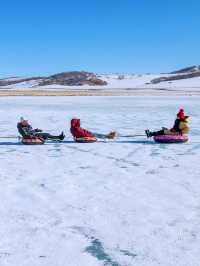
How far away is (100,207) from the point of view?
6.78 m

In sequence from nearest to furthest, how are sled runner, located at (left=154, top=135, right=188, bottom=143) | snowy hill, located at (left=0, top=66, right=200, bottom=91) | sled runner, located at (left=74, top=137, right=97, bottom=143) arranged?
sled runner, located at (left=154, top=135, right=188, bottom=143) → sled runner, located at (left=74, top=137, right=97, bottom=143) → snowy hill, located at (left=0, top=66, right=200, bottom=91)

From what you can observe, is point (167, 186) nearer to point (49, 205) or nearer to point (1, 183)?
point (49, 205)

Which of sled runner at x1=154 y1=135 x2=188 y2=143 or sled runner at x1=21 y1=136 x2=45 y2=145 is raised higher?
sled runner at x1=21 y1=136 x2=45 y2=145

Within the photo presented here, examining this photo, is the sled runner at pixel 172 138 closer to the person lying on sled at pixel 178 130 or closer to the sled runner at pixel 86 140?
the person lying on sled at pixel 178 130

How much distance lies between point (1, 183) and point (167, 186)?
2677 mm

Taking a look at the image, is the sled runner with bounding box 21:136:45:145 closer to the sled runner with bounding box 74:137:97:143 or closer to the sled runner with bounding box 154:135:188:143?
the sled runner with bounding box 74:137:97:143

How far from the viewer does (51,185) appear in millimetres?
8117

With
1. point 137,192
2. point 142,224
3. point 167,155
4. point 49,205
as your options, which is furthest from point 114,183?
point 167,155

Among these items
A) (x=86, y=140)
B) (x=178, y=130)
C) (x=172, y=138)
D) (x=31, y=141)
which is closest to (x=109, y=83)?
(x=86, y=140)

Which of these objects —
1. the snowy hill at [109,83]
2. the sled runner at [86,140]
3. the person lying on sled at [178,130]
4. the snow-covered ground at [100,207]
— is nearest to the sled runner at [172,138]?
the person lying on sled at [178,130]

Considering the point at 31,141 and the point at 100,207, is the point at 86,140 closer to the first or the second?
the point at 31,141

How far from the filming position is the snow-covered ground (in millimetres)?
5152

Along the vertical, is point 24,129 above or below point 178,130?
above

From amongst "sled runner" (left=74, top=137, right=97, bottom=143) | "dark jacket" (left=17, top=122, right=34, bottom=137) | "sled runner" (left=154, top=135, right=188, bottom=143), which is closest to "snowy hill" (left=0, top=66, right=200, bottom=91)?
"sled runner" (left=154, top=135, right=188, bottom=143)
